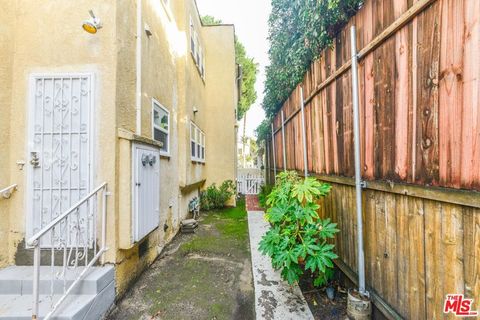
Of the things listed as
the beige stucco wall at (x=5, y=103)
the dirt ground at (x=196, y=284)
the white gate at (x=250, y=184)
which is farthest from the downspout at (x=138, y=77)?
the white gate at (x=250, y=184)

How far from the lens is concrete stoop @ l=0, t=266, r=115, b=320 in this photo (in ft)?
7.11

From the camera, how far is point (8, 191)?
2.80 metres

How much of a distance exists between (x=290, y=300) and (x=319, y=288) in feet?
1.71

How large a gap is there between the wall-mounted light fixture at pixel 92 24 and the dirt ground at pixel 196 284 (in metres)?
3.42

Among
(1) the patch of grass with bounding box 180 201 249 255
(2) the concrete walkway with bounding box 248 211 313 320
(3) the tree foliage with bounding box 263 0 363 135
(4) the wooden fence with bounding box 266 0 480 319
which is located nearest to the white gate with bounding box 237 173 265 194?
(1) the patch of grass with bounding box 180 201 249 255

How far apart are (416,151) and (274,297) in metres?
2.32

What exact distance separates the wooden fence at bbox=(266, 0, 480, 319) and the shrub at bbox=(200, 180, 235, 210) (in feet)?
20.4

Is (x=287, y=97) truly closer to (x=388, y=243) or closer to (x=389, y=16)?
(x=389, y=16)

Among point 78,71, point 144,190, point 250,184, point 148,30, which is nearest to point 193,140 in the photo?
point 148,30

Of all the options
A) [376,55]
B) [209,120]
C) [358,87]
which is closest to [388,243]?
[358,87]

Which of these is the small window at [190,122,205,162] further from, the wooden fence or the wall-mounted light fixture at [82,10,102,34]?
the wooden fence

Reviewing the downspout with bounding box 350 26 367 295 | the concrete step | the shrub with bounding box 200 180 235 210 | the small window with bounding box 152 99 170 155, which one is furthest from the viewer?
the shrub with bounding box 200 180 235 210

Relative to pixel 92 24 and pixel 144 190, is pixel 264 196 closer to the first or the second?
pixel 144 190

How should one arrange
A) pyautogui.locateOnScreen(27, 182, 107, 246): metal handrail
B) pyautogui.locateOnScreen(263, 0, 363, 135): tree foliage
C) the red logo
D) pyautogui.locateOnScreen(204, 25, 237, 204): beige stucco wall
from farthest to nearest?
pyautogui.locateOnScreen(204, 25, 237, 204): beige stucco wall < pyautogui.locateOnScreen(263, 0, 363, 135): tree foliage < pyautogui.locateOnScreen(27, 182, 107, 246): metal handrail < the red logo
